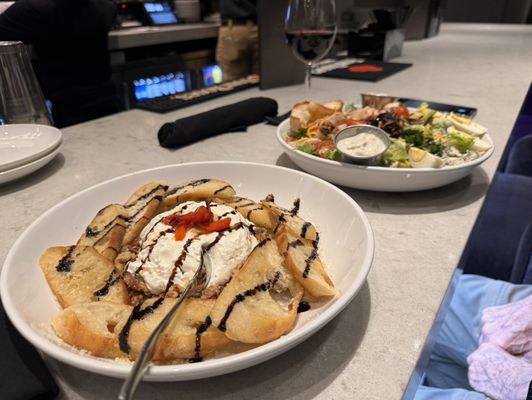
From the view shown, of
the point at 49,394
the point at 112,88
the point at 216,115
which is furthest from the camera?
the point at 112,88

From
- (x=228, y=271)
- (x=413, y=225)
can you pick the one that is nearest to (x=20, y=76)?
(x=228, y=271)

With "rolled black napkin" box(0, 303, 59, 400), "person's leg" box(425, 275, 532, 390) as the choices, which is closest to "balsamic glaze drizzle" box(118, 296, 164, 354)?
"rolled black napkin" box(0, 303, 59, 400)

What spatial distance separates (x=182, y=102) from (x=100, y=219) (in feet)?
4.30

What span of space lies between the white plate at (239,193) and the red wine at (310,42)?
2.70ft

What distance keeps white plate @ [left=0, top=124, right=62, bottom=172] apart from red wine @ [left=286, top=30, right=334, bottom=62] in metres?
0.93

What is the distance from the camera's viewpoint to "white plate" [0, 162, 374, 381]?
465 mm

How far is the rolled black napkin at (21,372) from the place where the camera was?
49 centimetres

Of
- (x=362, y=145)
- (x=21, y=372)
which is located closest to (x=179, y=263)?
(x=21, y=372)

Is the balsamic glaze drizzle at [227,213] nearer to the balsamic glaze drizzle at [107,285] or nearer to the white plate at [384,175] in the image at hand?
the balsamic glaze drizzle at [107,285]

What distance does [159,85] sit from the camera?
4457 millimetres

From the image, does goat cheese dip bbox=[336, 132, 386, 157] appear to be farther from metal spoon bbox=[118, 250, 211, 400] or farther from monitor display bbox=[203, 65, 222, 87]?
monitor display bbox=[203, 65, 222, 87]

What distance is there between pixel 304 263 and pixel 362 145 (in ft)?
1.65

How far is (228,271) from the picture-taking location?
25.5 inches

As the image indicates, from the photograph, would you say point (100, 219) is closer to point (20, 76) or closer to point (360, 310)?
point (360, 310)
